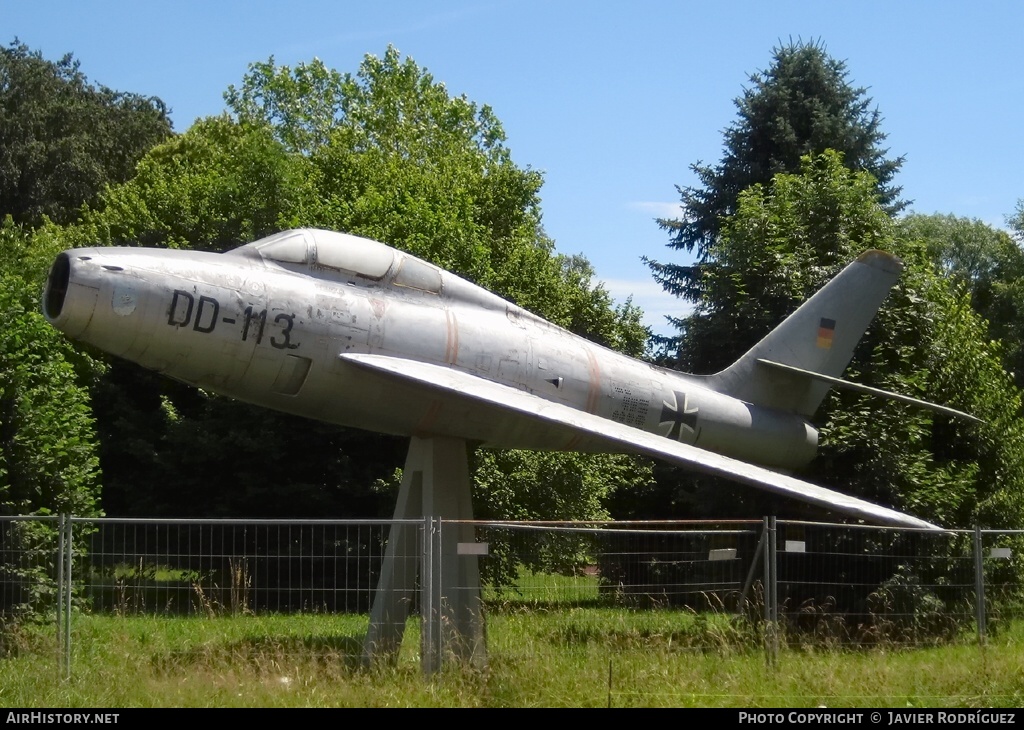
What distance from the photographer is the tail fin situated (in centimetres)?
1388

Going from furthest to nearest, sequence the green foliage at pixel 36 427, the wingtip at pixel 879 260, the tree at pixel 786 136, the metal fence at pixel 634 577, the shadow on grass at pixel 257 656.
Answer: the tree at pixel 786 136, the wingtip at pixel 879 260, the green foliage at pixel 36 427, the metal fence at pixel 634 577, the shadow on grass at pixel 257 656

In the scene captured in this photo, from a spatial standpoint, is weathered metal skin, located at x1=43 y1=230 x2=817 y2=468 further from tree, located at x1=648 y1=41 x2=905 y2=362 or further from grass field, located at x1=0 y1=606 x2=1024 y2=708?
tree, located at x1=648 y1=41 x2=905 y2=362

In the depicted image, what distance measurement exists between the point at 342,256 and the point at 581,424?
2808 mm

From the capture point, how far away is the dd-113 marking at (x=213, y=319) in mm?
9688

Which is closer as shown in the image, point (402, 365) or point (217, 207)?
point (402, 365)

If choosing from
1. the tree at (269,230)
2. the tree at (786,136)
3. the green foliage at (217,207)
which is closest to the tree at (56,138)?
the tree at (269,230)

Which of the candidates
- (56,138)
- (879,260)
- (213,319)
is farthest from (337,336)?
(56,138)

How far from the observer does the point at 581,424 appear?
10602 mm

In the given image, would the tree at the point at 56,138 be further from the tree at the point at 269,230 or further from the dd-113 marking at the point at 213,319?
the dd-113 marking at the point at 213,319

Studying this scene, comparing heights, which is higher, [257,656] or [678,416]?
[678,416]

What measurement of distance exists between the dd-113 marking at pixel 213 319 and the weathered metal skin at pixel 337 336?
0.01 meters

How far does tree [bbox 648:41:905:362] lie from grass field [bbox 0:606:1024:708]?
2185 centimetres

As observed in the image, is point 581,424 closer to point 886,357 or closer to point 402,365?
point 402,365

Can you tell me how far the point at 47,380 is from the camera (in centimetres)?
1312
